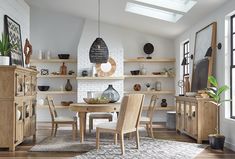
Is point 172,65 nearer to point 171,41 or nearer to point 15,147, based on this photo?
point 171,41

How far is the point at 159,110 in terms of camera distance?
1067 centimetres

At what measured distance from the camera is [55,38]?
35.4 ft

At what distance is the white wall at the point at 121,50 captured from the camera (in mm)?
10258

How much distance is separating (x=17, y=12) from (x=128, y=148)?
421 cm

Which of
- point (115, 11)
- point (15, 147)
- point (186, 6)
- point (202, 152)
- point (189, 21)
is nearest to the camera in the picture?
point (202, 152)

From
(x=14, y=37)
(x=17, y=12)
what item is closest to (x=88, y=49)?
(x=17, y=12)

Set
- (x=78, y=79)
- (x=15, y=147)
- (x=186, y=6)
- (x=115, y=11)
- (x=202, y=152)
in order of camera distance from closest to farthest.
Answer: (x=202, y=152), (x=15, y=147), (x=186, y=6), (x=115, y=11), (x=78, y=79)

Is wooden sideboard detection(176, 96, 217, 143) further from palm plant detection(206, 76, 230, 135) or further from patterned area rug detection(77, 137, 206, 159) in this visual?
patterned area rug detection(77, 137, 206, 159)

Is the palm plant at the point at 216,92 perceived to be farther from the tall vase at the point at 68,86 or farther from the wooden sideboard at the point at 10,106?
the tall vase at the point at 68,86

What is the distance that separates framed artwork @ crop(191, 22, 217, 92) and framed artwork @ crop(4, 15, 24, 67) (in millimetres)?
3850

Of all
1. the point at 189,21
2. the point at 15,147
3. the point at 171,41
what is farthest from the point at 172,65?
the point at 15,147

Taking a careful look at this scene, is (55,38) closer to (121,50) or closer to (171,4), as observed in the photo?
(121,50)

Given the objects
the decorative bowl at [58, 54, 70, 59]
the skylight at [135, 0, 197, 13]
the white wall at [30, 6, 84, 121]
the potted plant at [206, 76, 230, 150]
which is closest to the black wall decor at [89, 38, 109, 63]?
the skylight at [135, 0, 197, 13]

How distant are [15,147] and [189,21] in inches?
183
